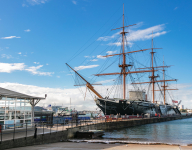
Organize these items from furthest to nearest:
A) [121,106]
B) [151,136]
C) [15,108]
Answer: [121,106] < [151,136] < [15,108]

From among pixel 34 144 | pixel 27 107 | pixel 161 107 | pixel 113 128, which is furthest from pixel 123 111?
pixel 34 144

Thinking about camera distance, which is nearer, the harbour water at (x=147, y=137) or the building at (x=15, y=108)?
the building at (x=15, y=108)

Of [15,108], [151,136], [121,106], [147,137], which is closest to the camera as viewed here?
[15,108]

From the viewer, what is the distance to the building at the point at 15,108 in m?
16.9

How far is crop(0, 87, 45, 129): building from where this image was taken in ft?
55.5

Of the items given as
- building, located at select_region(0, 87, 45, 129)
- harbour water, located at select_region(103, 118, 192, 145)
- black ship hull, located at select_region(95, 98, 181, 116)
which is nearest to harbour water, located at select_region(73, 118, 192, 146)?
harbour water, located at select_region(103, 118, 192, 145)

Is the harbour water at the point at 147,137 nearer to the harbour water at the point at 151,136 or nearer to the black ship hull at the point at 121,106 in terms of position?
the harbour water at the point at 151,136

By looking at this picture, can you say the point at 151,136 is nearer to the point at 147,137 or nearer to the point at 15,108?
the point at 147,137

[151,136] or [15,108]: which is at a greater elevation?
[15,108]

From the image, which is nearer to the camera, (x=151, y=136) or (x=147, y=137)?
(x=147, y=137)

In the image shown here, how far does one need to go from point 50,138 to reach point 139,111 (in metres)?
42.1

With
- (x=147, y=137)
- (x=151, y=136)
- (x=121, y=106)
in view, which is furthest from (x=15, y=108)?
(x=121, y=106)

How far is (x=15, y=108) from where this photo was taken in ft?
59.2

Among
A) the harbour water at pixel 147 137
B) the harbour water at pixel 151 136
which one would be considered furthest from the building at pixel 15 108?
the harbour water at pixel 151 136
